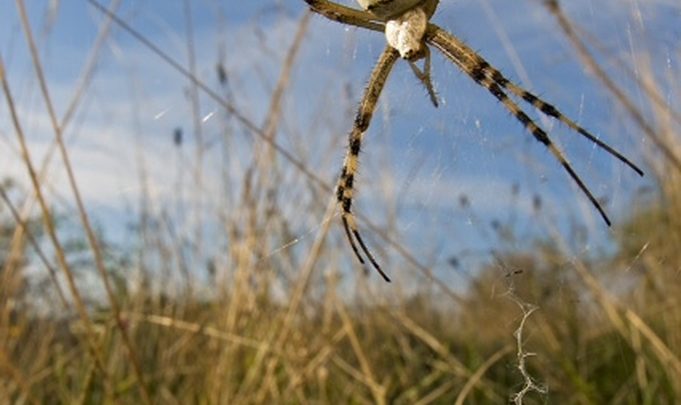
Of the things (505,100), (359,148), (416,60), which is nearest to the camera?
(416,60)

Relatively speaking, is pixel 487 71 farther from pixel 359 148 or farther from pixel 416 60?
pixel 359 148

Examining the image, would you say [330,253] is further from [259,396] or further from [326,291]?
[259,396]

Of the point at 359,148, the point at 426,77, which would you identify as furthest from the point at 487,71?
the point at 359,148

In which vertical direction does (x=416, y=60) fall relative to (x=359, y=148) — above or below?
above

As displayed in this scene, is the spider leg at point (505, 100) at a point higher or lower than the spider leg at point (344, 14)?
lower

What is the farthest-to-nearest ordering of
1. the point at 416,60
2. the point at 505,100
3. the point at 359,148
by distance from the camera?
1. the point at 359,148
2. the point at 505,100
3. the point at 416,60

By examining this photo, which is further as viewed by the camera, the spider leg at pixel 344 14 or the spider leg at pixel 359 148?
the spider leg at pixel 359 148

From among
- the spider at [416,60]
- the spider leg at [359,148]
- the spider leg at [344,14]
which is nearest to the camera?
the spider at [416,60]
